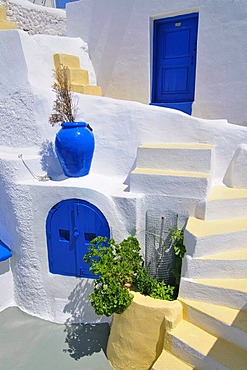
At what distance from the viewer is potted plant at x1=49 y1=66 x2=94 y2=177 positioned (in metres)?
4.03

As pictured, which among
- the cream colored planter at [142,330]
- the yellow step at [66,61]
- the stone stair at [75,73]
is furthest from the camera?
the yellow step at [66,61]

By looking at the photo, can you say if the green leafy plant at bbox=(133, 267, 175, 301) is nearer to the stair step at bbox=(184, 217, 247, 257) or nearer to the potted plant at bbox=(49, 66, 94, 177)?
the stair step at bbox=(184, 217, 247, 257)

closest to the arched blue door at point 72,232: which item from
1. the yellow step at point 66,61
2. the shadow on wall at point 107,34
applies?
the yellow step at point 66,61

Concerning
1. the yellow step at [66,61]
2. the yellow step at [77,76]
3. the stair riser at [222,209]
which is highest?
the yellow step at [66,61]

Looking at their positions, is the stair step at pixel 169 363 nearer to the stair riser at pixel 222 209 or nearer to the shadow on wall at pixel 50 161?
the stair riser at pixel 222 209

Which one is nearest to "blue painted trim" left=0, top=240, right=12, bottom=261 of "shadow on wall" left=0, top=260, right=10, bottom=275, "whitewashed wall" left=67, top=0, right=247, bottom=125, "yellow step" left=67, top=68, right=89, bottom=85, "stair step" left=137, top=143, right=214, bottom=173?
"shadow on wall" left=0, top=260, right=10, bottom=275

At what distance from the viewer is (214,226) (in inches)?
139

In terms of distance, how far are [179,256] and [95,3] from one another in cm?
549

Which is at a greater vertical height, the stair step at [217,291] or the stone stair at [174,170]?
the stone stair at [174,170]

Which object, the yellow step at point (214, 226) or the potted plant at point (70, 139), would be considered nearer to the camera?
the yellow step at point (214, 226)

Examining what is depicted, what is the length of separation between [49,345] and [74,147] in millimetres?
2636

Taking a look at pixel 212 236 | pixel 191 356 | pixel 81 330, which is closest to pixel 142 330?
pixel 191 356

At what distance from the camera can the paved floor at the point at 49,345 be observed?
3652mm

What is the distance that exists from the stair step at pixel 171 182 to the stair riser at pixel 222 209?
151 millimetres
